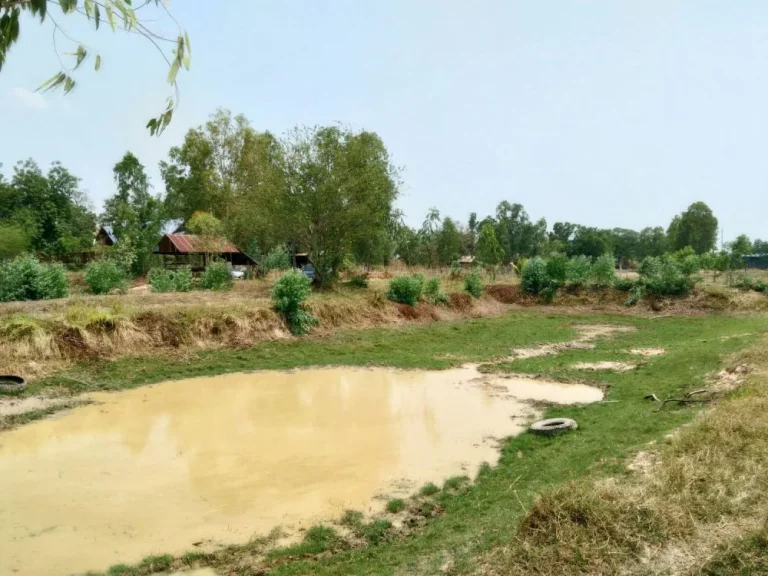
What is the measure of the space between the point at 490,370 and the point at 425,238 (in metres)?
30.6

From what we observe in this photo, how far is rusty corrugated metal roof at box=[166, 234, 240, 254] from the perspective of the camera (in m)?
30.7

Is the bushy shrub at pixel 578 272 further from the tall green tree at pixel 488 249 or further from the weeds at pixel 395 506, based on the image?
the weeds at pixel 395 506


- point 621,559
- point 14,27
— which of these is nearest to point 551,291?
point 621,559

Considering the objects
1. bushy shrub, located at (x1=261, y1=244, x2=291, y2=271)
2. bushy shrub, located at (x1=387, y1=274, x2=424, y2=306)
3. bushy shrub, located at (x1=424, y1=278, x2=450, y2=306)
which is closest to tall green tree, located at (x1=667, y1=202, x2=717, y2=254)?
bushy shrub, located at (x1=424, y1=278, x2=450, y2=306)

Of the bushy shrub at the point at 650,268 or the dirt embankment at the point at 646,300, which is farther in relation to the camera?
the bushy shrub at the point at 650,268

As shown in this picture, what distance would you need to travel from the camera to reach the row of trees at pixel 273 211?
21656mm

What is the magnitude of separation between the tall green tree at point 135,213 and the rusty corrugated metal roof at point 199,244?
60.5 inches

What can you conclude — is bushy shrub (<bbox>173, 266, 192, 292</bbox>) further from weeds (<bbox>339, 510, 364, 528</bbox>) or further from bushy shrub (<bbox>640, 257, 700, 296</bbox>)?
bushy shrub (<bbox>640, 257, 700, 296</bbox>)

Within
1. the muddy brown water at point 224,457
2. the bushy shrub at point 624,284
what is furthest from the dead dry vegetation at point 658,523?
the bushy shrub at point 624,284

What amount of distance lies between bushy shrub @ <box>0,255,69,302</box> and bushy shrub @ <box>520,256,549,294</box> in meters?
21.9

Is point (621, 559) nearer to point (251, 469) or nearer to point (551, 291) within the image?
point (251, 469)

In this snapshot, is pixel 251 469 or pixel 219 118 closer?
pixel 251 469

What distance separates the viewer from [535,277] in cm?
2934

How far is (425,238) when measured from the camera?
143 ft
